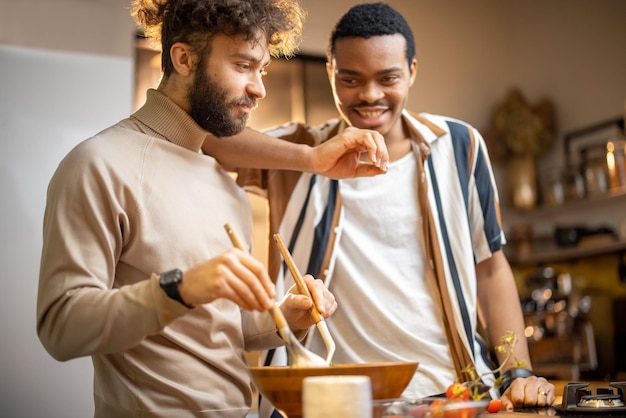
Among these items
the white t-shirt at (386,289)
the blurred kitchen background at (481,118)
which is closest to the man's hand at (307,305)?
the white t-shirt at (386,289)

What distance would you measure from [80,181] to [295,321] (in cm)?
43

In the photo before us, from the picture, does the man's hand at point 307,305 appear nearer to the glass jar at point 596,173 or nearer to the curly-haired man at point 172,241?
the curly-haired man at point 172,241

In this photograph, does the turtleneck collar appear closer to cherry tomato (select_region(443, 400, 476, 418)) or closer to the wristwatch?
the wristwatch

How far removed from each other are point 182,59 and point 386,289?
0.74 m

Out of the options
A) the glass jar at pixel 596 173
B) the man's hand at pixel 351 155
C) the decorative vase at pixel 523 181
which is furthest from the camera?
the decorative vase at pixel 523 181

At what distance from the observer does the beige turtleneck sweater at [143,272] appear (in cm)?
105

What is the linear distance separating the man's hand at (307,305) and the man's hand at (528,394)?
0.38m

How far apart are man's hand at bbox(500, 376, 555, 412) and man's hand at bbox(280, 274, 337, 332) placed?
0.38 meters

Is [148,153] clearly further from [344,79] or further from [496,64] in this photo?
[496,64]

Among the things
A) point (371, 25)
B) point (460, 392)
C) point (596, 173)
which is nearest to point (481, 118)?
point (596, 173)

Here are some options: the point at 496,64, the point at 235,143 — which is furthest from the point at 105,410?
the point at 496,64

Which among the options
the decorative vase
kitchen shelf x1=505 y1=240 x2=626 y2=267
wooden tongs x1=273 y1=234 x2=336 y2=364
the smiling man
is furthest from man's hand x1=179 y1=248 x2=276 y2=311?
the decorative vase

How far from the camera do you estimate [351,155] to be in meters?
1.55

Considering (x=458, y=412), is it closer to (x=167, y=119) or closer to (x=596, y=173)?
(x=167, y=119)
